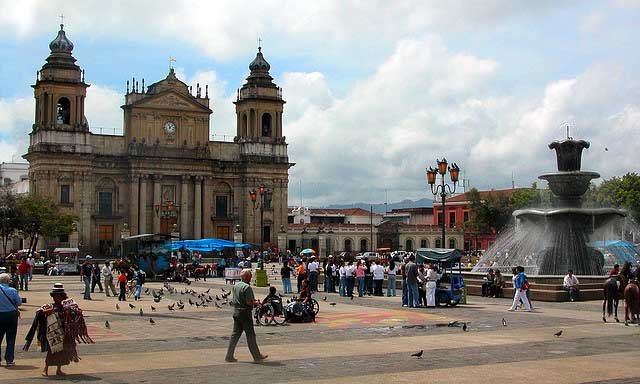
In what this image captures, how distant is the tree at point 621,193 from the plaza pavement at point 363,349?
50564mm

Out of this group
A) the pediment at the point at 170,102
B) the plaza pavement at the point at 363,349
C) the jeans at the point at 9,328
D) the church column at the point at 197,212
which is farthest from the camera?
the church column at the point at 197,212

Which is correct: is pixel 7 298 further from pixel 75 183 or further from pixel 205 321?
pixel 75 183

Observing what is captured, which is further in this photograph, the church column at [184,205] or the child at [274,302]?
the church column at [184,205]

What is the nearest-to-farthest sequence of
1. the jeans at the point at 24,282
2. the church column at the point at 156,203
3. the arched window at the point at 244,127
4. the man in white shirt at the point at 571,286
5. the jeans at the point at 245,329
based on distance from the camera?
the jeans at the point at 245,329, the man in white shirt at the point at 571,286, the jeans at the point at 24,282, the church column at the point at 156,203, the arched window at the point at 244,127

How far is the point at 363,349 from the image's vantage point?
15.8m

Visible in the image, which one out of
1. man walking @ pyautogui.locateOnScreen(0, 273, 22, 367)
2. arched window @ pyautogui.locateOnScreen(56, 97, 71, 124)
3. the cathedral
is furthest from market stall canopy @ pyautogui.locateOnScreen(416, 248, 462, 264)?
arched window @ pyautogui.locateOnScreen(56, 97, 71, 124)

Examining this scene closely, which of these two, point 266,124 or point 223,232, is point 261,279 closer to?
point 223,232

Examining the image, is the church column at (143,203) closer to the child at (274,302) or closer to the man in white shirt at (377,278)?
the man in white shirt at (377,278)

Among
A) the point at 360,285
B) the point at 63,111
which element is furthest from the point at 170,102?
the point at 360,285

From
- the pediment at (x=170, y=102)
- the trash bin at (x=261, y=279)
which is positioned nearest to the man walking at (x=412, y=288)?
the trash bin at (x=261, y=279)

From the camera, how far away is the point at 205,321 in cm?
2123

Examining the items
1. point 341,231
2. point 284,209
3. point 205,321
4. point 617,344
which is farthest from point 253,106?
point 617,344

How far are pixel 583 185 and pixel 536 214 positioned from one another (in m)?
2.12

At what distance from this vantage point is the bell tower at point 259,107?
89000 mm
